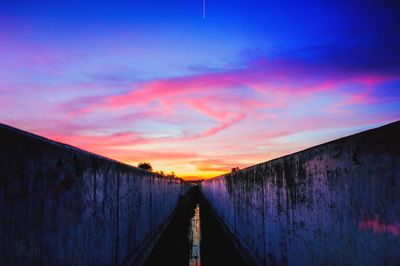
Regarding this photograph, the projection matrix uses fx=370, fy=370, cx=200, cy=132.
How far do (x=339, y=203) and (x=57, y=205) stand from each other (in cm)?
243

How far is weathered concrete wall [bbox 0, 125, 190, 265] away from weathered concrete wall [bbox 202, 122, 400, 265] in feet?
7.80

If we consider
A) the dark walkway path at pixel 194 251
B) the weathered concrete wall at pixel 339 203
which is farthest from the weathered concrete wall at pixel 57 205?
the weathered concrete wall at pixel 339 203

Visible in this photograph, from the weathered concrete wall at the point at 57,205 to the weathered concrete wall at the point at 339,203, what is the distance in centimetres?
238

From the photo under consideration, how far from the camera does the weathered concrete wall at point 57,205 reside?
2408mm

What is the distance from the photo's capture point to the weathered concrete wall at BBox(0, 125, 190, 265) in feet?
7.90

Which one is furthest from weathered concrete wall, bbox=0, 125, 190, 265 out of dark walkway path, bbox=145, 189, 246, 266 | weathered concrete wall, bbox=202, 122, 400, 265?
weathered concrete wall, bbox=202, 122, 400, 265

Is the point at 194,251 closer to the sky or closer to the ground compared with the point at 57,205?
closer to the ground

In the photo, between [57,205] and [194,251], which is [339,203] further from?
[194,251]

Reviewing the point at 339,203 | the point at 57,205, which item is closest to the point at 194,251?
the point at 57,205

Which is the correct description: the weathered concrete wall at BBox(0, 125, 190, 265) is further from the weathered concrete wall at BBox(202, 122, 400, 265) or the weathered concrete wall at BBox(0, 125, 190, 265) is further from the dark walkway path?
the weathered concrete wall at BBox(202, 122, 400, 265)

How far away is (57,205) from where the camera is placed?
3254mm

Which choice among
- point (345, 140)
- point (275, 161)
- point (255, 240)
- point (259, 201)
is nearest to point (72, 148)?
point (345, 140)

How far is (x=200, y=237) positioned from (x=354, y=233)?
962 cm

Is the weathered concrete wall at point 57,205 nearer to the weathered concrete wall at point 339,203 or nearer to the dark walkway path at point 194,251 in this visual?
the dark walkway path at point 194,251
